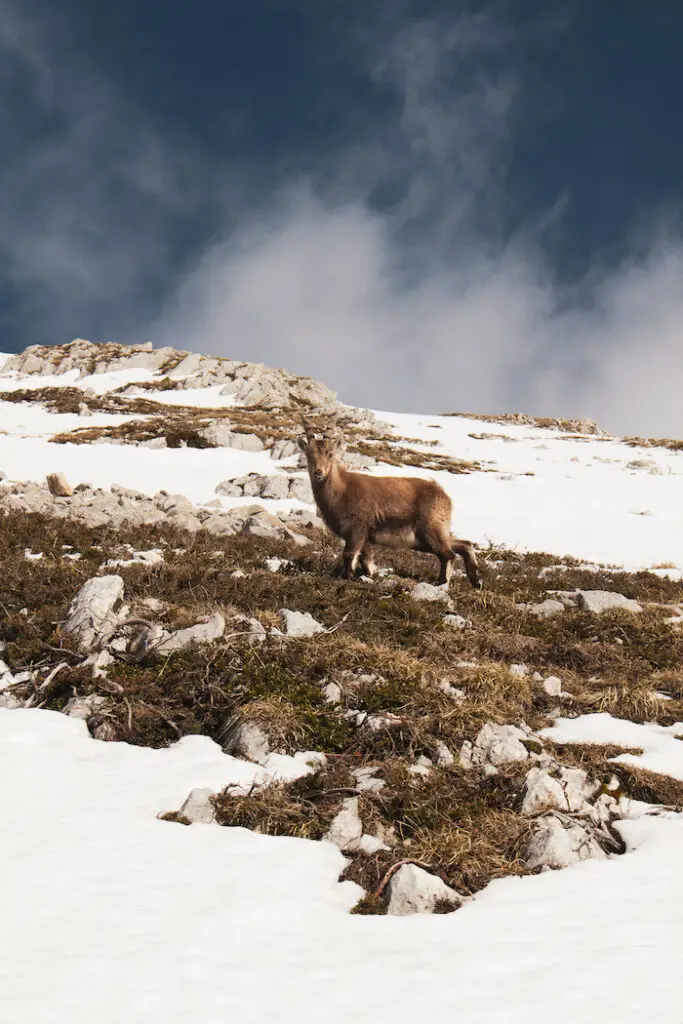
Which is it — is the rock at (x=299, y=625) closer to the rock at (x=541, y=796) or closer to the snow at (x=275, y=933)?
the snow at (x=275, y=933)

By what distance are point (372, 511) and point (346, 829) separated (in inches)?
304

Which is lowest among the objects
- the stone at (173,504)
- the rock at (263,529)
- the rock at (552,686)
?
the rock at (552,686)

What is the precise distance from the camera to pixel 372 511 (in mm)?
11891

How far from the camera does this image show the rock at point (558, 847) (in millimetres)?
4227

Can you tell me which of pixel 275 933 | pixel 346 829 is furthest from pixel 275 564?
pixel 275 933

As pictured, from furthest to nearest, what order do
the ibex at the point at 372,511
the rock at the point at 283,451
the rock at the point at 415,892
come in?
the rock at the point at 283,451 → the ibex at the point at 372,511 → the rock at the point at 415,892

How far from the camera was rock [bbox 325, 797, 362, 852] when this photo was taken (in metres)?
4.48

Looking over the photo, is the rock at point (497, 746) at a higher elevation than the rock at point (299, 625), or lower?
lower

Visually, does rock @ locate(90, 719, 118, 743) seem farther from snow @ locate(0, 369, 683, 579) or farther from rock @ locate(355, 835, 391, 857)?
snow @ locate(0, 369, 683, 579)

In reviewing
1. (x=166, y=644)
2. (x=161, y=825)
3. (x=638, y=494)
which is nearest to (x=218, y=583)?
(x=166, y=644)

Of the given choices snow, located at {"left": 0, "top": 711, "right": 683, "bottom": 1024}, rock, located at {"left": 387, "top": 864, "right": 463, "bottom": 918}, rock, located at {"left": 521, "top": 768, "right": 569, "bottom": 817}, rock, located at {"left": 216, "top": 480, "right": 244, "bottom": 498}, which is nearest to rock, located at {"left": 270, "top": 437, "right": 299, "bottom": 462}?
rock, located at {"left": 216, "top": 480, "right": 244, "bottom": 498}

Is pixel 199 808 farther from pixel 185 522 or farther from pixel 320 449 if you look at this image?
pixel 185 522

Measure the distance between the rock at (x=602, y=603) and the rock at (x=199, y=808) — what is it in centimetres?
784

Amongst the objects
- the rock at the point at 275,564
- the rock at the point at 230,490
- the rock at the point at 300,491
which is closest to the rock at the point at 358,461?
the rock at the point at 300,491
